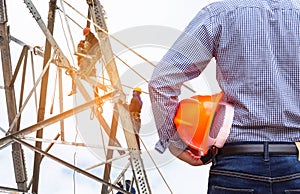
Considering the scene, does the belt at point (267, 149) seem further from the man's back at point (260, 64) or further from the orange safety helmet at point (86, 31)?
the orange safety helmet at point (86, 31)

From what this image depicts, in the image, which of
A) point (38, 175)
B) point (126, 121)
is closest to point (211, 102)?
point (126, 121)

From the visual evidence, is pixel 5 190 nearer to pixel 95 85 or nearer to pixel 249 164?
pixel 95 85

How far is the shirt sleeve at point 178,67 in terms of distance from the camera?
1950 mm

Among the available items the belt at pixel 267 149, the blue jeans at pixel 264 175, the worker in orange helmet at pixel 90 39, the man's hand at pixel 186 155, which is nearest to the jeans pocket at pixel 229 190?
the blue jeans at pixel 264 175

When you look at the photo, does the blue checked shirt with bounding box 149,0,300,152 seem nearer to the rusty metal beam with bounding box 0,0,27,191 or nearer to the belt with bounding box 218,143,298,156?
the belt with bounding box 218,143,298,156

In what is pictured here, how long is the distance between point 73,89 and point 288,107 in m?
5.06

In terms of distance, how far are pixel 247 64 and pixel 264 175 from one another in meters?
0.42

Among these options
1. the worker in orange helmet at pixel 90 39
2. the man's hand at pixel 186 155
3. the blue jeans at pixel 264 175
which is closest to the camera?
the blue jeans at pixel 264 175

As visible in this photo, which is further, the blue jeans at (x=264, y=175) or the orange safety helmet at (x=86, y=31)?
the orange safety helmet at (x=86, y=31)

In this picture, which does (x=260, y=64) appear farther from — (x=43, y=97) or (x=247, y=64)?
(x=43, y=97)

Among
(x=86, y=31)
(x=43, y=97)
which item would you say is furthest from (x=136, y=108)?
(x=43, y=97)

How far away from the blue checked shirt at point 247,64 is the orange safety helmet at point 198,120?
6 centimetres

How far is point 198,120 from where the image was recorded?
2.09 metres

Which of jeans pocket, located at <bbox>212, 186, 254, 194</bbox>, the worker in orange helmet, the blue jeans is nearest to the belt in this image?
the blue jeans
